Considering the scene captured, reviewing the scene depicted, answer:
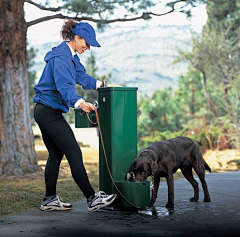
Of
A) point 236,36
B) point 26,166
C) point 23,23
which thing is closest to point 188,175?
point 26,166

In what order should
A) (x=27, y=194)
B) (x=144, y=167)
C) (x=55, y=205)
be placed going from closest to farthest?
(x=144, y=167) < (x=55, y=205) < (x=27, y=194)

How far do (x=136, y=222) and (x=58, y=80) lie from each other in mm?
1591

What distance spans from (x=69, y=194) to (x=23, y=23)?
4.79m

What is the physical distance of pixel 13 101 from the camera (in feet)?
35.7

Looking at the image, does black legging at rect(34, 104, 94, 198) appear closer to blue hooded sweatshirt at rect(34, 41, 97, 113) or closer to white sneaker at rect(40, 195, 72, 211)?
blue hooded sweatshirt at rect(34, 41, 97, 113)

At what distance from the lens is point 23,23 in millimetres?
11047

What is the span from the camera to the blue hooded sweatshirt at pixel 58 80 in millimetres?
5500

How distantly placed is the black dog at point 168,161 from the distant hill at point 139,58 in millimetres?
88271

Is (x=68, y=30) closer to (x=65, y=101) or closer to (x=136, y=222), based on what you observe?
(x=65, y=101)

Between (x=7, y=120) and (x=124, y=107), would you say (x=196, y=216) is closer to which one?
(x=124, y=107)

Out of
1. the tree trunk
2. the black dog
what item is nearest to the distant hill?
the tree trunk

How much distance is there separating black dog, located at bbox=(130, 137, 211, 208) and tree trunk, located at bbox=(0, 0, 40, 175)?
522cm

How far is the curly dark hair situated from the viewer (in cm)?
579

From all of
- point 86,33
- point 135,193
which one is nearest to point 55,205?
point 135,193
